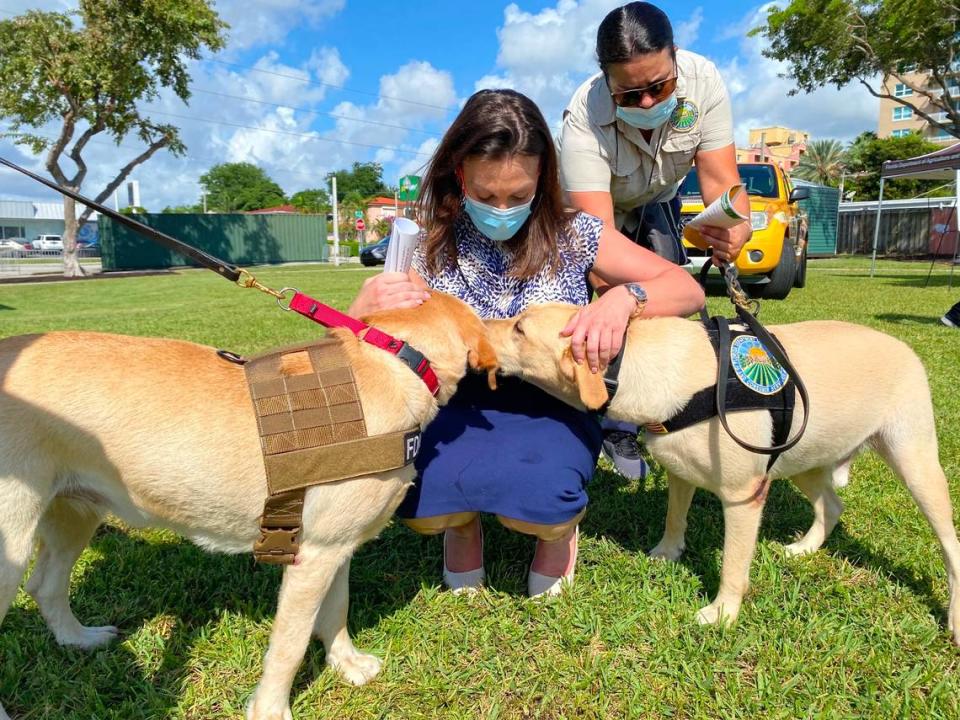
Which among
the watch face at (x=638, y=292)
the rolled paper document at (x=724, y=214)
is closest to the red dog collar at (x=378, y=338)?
the watch face at (x=638, y=292)

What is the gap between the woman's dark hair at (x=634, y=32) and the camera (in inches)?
123

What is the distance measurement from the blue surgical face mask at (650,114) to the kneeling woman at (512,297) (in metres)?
0.76

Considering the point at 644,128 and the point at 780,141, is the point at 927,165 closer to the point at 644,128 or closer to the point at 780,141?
the point at 644,128

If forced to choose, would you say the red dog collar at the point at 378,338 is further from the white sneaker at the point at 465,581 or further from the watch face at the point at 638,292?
the white sneaker at the point at 465,581

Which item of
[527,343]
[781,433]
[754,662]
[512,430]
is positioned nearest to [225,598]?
[512,430]

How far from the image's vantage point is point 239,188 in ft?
352

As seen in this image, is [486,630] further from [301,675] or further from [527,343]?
[527,343]

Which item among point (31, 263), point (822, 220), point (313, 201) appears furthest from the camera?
point (313, 201)

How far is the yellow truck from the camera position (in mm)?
11609

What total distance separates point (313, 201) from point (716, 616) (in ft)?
288

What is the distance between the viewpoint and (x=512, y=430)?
283 centimetres

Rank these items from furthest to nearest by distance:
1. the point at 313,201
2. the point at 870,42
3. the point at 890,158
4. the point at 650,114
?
1. the point at 313,201
2. the point at 890,158
3. the point at 870,42
4. the point at 650,114

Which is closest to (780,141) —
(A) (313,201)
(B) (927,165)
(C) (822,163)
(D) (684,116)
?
(C) (822,163)

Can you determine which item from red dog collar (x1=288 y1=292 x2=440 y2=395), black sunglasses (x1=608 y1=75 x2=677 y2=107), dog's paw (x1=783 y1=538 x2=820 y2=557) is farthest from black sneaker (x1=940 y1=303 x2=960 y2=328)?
red dog collar (x1=288 y1=292 x2=440 y2=395)
